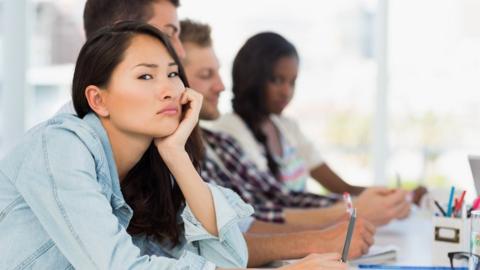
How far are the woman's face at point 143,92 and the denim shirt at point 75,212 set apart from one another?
0.19ft

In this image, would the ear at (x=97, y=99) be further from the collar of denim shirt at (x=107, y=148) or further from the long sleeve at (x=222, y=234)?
the long sleeve at (x=222, y=234)

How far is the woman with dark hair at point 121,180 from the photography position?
50.0 inches

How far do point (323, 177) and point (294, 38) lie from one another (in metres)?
1.48

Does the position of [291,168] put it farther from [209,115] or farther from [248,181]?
[209,115]

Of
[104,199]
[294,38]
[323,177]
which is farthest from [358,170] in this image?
[104,199]

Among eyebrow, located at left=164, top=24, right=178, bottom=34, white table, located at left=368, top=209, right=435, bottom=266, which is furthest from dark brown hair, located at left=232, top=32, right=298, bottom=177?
eyebrow, located at left=164, top=24, right=178, bottom=34

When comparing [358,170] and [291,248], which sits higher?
[291,248]

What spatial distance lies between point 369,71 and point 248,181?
2.15 metres

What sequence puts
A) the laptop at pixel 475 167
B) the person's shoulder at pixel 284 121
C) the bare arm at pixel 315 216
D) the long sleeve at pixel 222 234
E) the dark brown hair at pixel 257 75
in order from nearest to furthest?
the long sleeve at pixel 222 234 → the laptop at pixel 475 167 → the bare arm at pixel 315 216 → the dark brown hair at pixel 257 75 → the person's shoulder at pixel 284 121

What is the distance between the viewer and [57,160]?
1.30 meters

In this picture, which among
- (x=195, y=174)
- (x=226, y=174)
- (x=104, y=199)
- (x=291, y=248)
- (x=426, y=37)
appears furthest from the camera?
(x=426, y=37)

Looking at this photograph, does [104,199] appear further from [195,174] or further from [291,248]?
[291,248]

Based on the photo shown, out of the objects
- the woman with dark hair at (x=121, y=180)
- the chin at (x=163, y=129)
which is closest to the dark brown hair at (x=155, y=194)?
the woman with dark hair at (x=121, y=180)

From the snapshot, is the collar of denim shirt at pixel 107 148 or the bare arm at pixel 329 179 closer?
the collar of denim shirt at pixel 107 148
